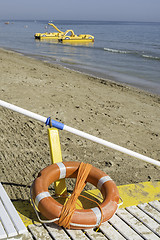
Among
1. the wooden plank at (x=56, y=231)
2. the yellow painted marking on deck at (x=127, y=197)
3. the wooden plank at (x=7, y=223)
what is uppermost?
the wooden plank at (x=7, y=223)

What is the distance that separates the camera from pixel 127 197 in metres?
2.71

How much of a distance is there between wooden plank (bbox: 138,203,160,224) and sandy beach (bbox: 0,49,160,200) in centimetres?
91

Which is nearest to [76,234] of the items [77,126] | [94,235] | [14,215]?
[94,235]

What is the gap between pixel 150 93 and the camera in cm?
923

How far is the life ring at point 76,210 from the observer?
2154 millimetres

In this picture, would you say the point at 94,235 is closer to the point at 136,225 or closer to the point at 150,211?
the point at 136,225

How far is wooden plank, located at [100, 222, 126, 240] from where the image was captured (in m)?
2.18

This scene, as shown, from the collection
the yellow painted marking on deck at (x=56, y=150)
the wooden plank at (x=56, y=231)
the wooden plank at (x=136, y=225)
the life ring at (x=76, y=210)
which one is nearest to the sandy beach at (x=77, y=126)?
the yellow painted marking on deck at (x=56, y=150)

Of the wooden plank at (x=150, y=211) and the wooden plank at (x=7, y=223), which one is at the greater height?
the wooden plank at (x=7, y=223)

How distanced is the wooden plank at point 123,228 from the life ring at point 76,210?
117 millimetres

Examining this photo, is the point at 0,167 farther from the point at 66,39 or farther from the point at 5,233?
the point at 66,39

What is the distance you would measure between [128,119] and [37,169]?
2.99m

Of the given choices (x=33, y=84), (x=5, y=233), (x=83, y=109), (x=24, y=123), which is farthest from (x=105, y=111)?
(x=5, y=233)

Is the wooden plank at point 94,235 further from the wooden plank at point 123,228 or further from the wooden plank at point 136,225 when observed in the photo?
the wooden plank at point 136,225
